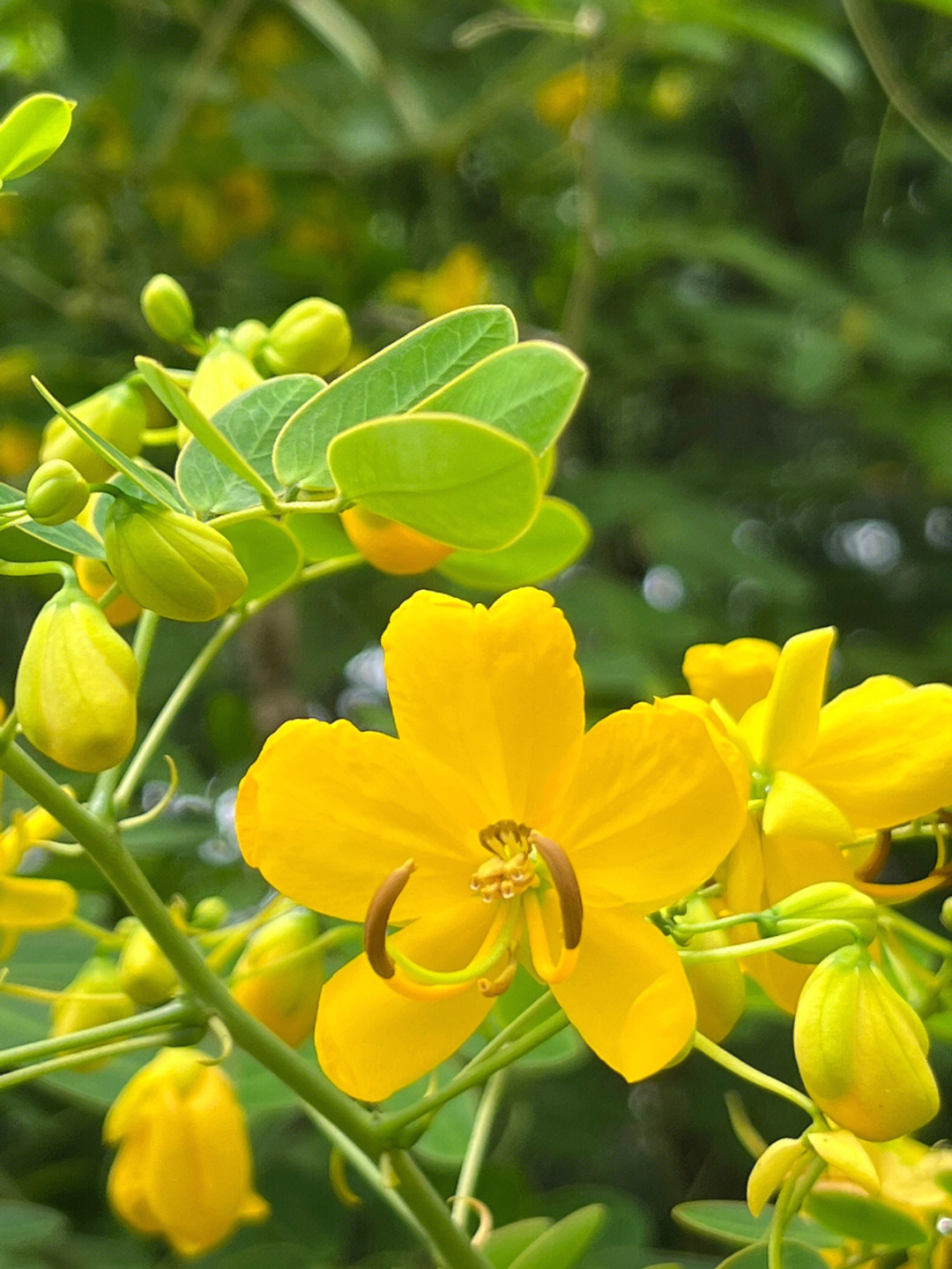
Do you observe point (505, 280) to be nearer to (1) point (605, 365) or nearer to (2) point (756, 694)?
(1) point (605, 365)

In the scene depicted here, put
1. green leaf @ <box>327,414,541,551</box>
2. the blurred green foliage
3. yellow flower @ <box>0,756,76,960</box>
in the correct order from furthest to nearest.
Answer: the blurred green foliage
yellow flower @ <box>0,756,76,960</box>
green leaf @ <box>327,414,541,551</box>

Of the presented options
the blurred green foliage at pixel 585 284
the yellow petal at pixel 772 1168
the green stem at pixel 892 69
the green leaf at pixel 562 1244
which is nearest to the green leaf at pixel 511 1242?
the green leaf at pixel 562 1244

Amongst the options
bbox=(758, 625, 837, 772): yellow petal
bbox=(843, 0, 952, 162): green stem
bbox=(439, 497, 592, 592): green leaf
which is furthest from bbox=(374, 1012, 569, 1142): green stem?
bbox=(843, 0, 952, 162): green stem

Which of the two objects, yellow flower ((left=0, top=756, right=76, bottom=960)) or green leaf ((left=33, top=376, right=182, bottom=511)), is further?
yellow flower ((left=0, top=756, right=76, bottom=960))

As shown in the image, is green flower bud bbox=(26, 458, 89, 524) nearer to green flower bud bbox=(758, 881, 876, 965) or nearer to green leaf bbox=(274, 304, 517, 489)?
green leaf bbox=(274, 304, 517, 489)

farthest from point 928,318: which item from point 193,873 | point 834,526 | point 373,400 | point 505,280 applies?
point 373,400

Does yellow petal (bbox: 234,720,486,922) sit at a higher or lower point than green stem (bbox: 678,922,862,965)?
higher

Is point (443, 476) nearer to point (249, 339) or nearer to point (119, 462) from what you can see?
point (119, 462)
